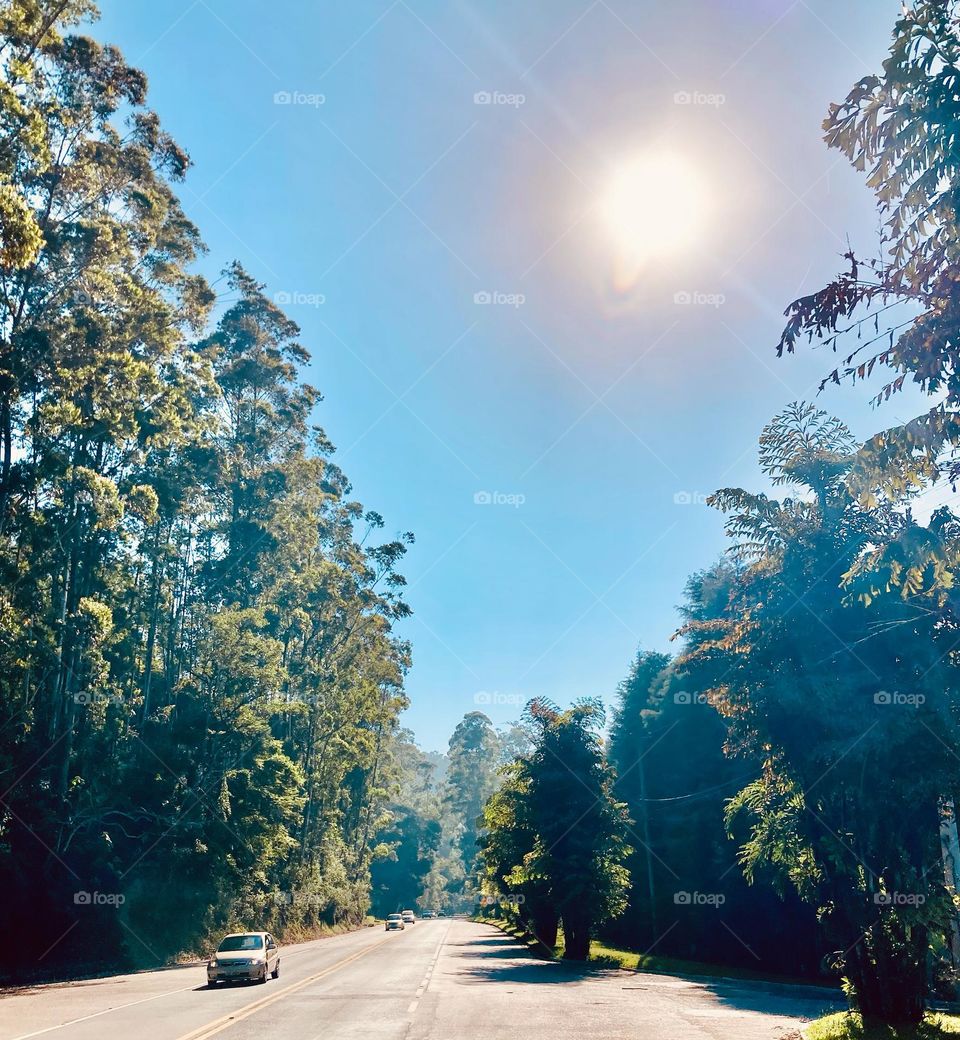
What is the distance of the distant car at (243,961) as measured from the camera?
2338 centimetres

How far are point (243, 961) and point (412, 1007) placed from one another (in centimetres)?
832

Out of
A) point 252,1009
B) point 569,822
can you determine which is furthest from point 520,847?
point 252,1009

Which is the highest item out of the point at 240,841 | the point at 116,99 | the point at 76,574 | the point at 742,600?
the point at 116,99

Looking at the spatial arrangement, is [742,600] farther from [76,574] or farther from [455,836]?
[455,836]

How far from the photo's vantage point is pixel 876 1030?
12633 millimetres

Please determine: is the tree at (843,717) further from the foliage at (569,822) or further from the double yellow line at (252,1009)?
the foliage at (569,822)

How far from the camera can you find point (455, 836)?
170000mm

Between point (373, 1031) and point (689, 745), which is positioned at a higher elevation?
point (689, 745)

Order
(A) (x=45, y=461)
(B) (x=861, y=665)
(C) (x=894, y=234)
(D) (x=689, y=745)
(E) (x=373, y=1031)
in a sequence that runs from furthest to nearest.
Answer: (D) (x=689, y=745) → (A) (x=45, y=461) → (B) (x=861, y=665) → (E) (x=373, y=1031) → (C) (x=894, y=234)

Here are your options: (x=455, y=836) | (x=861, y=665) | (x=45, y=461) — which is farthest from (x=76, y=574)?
(x=455, y=836)

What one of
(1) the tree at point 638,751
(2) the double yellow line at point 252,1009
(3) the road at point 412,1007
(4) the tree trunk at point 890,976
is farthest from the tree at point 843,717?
(1) the tree at point 638,751

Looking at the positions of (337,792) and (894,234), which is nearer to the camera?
(894,234)

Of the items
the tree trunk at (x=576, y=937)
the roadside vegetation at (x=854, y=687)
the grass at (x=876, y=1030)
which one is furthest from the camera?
the tree trunk at (x=576, y=937)

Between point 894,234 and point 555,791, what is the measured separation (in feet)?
97.9
